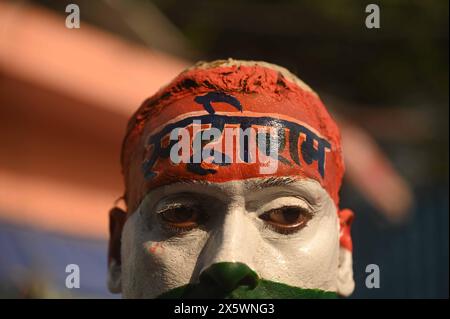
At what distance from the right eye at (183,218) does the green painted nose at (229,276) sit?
205mm

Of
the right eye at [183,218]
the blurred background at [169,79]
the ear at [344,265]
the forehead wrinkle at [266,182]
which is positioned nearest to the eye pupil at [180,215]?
the right eye at [183,218]

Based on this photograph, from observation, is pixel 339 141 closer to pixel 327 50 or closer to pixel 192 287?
pixel 192 287

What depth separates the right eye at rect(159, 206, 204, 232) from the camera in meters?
2.89

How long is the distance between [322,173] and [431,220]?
18.1 feet

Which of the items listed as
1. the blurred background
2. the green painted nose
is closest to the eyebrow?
the green painted nose

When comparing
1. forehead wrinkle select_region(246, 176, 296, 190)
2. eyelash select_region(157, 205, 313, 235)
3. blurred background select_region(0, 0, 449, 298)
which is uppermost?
blurred background select_region(0, 0, 449, 298)

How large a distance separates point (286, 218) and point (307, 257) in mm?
150

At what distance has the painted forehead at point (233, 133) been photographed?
2885mm

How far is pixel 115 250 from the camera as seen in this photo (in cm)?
331

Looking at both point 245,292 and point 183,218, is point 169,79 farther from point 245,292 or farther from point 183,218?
point 245,292

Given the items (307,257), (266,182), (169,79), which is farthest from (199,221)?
(169,79)

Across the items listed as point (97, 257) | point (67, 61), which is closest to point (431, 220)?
point (97, 257)

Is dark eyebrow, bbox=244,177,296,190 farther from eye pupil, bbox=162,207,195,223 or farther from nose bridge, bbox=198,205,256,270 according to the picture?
eye pupil, bbox=162,207,195,223

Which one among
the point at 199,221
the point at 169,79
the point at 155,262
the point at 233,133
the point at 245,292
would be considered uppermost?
the point at 169,79
